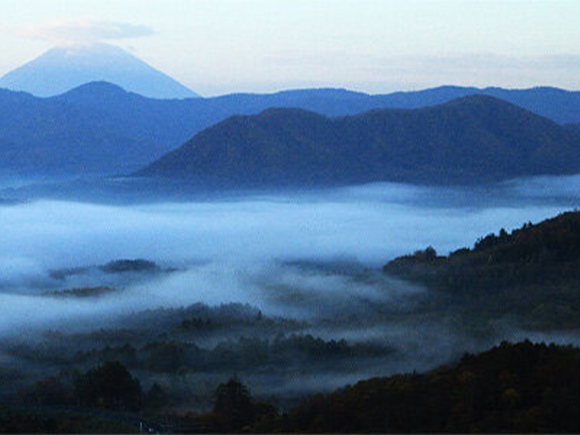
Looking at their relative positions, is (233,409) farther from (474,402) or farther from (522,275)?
(522,275)

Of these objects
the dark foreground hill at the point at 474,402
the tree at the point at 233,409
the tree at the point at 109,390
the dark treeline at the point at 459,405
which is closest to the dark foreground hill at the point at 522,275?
the tree at the point at 233,409

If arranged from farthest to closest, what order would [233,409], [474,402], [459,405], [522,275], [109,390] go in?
1. [522,275]
2. [109,390]
3. [233,409]
4. [474,402]
5. [459,405]

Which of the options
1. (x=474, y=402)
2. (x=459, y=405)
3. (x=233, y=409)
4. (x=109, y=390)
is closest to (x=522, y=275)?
(x=109, y=390)

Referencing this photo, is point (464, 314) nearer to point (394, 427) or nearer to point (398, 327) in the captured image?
point (398, 327)

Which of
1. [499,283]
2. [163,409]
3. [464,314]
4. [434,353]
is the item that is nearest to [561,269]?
[499,283]

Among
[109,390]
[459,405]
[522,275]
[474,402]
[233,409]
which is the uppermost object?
[522,275]

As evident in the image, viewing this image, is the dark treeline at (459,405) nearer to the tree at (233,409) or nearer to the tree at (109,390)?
the tree at (233,409)

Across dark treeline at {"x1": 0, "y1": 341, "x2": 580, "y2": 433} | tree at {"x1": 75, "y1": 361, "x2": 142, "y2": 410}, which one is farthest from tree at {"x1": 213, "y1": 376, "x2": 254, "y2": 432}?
tree at {"x1": 75, "y1": 361, "x2": 142, "y2": 410}
